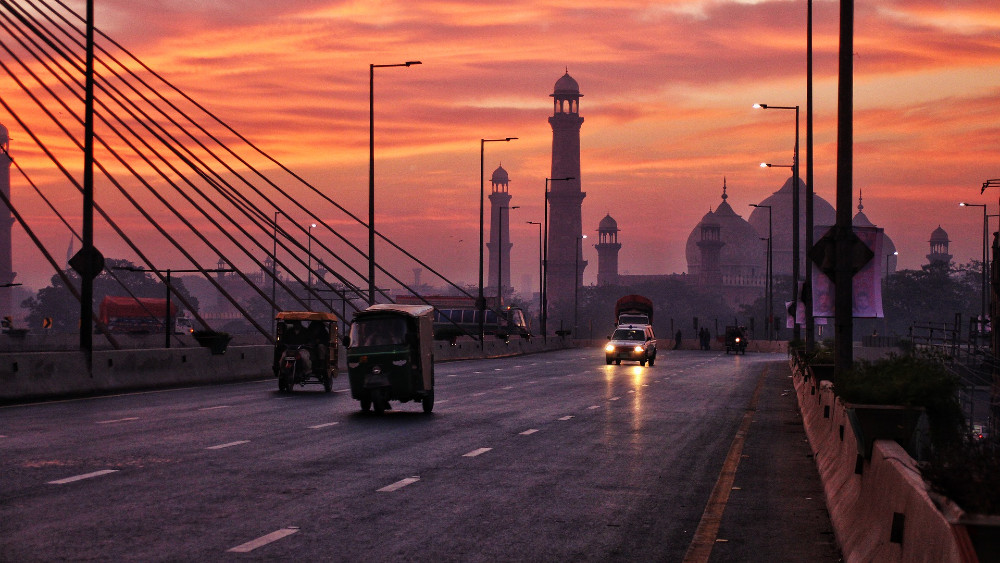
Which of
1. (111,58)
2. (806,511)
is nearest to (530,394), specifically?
(111,58)

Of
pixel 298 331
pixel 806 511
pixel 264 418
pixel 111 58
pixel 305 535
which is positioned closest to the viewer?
pixel 305 535

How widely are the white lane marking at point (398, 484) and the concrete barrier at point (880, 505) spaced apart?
13.6 feet

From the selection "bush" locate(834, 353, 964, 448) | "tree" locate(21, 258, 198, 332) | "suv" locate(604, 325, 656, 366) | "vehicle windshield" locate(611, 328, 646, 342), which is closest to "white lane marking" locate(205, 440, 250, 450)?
"bush" locate(834, 353, 964, 448)

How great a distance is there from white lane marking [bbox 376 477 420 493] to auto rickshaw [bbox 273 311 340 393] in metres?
16.8

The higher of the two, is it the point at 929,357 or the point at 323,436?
the point at 929,357

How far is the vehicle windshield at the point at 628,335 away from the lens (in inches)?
2202

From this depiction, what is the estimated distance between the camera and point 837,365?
18.3 meters

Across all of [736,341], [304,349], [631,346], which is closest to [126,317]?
[736,341]

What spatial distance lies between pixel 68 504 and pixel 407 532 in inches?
126

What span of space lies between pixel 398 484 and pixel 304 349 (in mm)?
18377

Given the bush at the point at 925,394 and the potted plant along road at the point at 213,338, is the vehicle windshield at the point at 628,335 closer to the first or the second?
the potted plant along road at the point at 213,338

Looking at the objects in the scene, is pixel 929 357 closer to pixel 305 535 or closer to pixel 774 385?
pixel 305 535

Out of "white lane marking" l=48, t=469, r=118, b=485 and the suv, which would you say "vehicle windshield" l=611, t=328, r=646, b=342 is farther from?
"white lane marking" l=48, t=469, r=118, b=485

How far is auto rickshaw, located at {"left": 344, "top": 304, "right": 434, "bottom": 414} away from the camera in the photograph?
79.3ft
